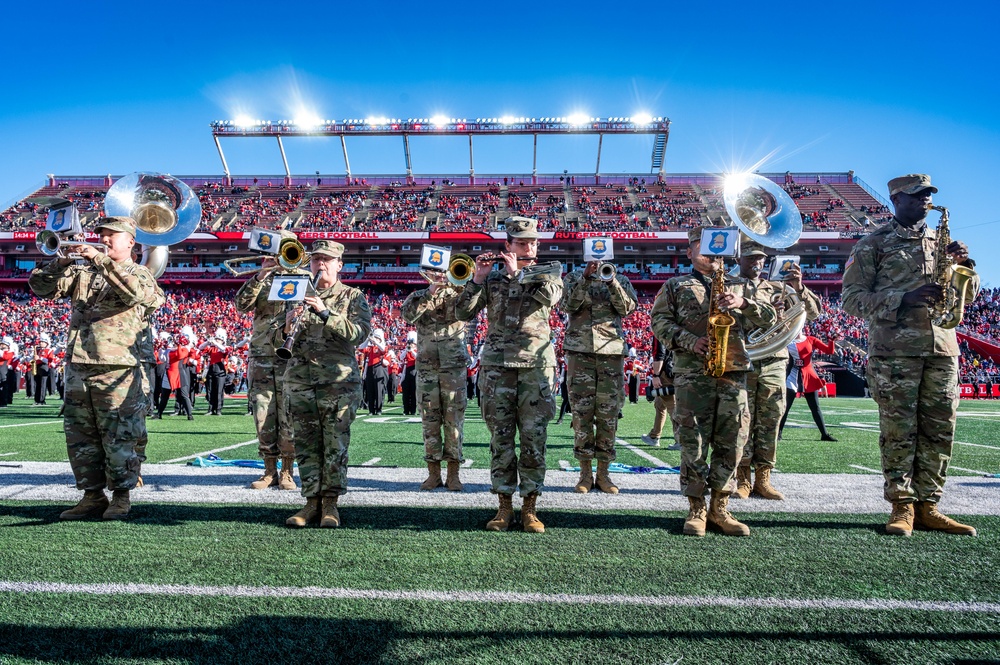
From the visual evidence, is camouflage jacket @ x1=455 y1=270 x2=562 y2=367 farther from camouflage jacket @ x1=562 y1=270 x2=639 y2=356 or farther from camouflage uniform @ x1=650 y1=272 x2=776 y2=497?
camouflage jacket @ x1=562 y1=270 x2=639 y2=356

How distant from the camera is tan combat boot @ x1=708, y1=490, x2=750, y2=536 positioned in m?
4.32

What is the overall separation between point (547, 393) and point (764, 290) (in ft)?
6.04

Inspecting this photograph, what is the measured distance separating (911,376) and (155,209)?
286 inches

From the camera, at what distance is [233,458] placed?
8062mm

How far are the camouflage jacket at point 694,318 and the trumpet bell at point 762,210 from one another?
2.05 ft

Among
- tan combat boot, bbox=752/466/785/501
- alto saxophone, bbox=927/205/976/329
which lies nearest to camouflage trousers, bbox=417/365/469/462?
tan combat boot, bbox=752/466/785/501

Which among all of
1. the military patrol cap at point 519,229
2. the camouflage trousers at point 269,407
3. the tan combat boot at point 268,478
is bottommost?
the tan combat boot at point 268,478

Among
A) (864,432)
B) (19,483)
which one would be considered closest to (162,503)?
(19,483)

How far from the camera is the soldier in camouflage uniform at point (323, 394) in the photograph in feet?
15.1

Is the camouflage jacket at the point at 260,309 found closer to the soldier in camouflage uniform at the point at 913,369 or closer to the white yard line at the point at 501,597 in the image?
the white yard line at the point at 501,597

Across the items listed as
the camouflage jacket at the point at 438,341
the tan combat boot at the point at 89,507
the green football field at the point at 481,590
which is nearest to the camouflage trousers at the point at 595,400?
the green football field at the point at 481,590

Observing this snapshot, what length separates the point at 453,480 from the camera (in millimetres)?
6094

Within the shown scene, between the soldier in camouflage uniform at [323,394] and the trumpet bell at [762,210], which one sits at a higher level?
the trumpet bell at [762,210]

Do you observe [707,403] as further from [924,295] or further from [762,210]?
[762,210]
